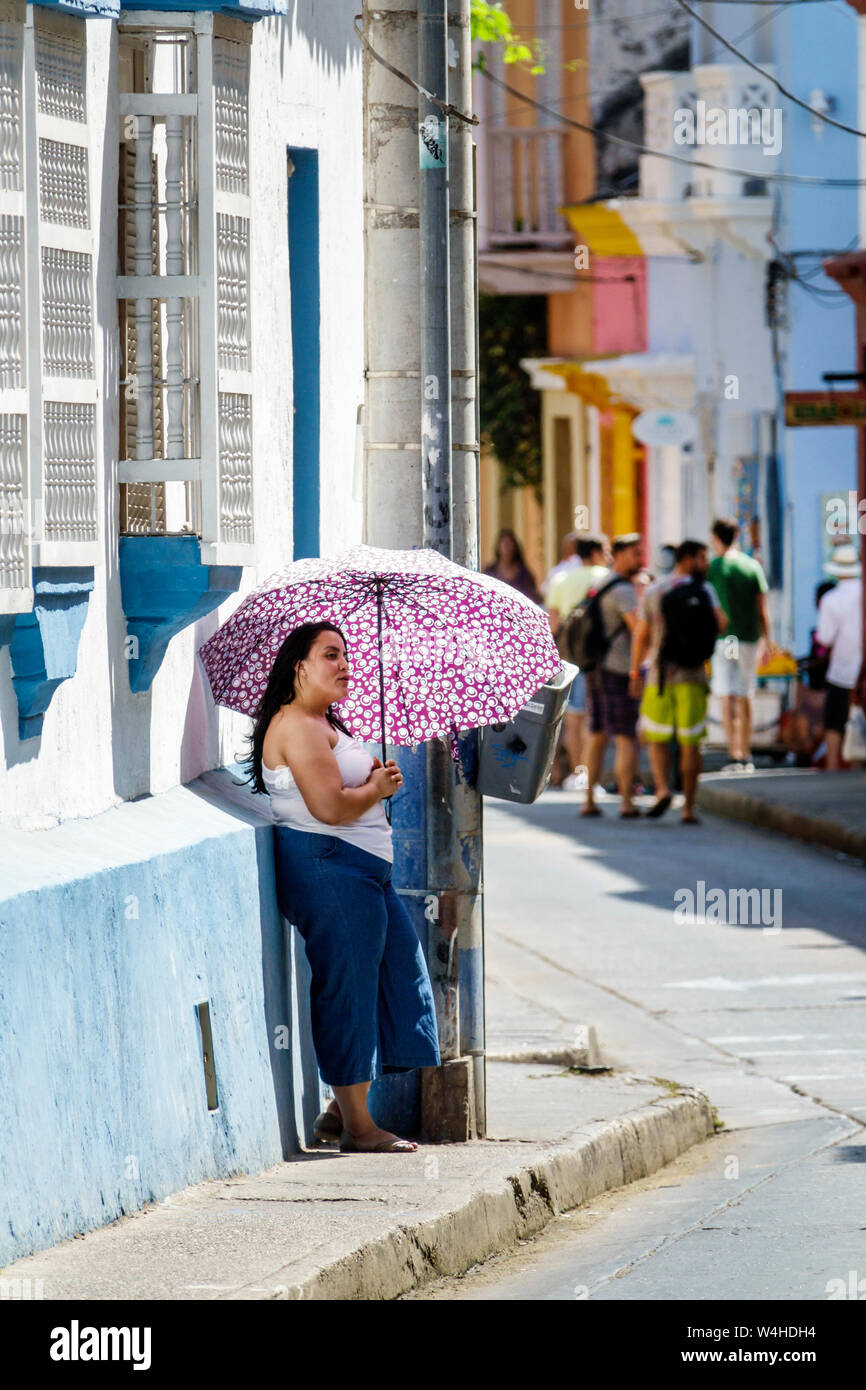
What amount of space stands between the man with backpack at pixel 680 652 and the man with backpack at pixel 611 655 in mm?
129

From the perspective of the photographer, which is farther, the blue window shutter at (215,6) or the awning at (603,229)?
the awning at (603,229)

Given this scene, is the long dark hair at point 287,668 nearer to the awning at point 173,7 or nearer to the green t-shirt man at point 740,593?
the awning at point 173,7

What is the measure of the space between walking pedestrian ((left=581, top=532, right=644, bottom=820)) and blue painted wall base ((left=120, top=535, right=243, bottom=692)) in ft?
35.4

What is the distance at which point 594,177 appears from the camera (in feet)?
115

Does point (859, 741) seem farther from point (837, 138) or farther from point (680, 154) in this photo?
point (680, 154)

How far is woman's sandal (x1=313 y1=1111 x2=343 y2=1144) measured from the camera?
8.31 metres

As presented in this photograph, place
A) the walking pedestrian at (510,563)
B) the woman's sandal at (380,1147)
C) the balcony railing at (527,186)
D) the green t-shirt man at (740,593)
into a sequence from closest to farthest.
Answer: the woman's sandal at (380,1147) → the green t-shirt man at (740,593) → the walking pedestrian at (510,563) → the balcony railing at (527,186)

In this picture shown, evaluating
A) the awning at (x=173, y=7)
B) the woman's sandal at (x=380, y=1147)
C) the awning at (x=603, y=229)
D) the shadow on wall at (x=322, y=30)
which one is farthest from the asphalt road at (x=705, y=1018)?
the awning at (x=603, y=229)

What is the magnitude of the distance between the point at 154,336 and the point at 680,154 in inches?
889

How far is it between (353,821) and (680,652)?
10.4 metres

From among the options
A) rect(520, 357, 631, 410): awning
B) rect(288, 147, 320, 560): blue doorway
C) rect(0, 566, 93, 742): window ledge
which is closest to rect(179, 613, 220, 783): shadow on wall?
rect(288, 147, 320, 560): blue doorway

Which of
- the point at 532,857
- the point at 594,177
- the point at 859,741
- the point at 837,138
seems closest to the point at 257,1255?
the point at 532,857

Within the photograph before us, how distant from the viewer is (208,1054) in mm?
7336

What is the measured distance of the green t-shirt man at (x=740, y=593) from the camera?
21.0m
